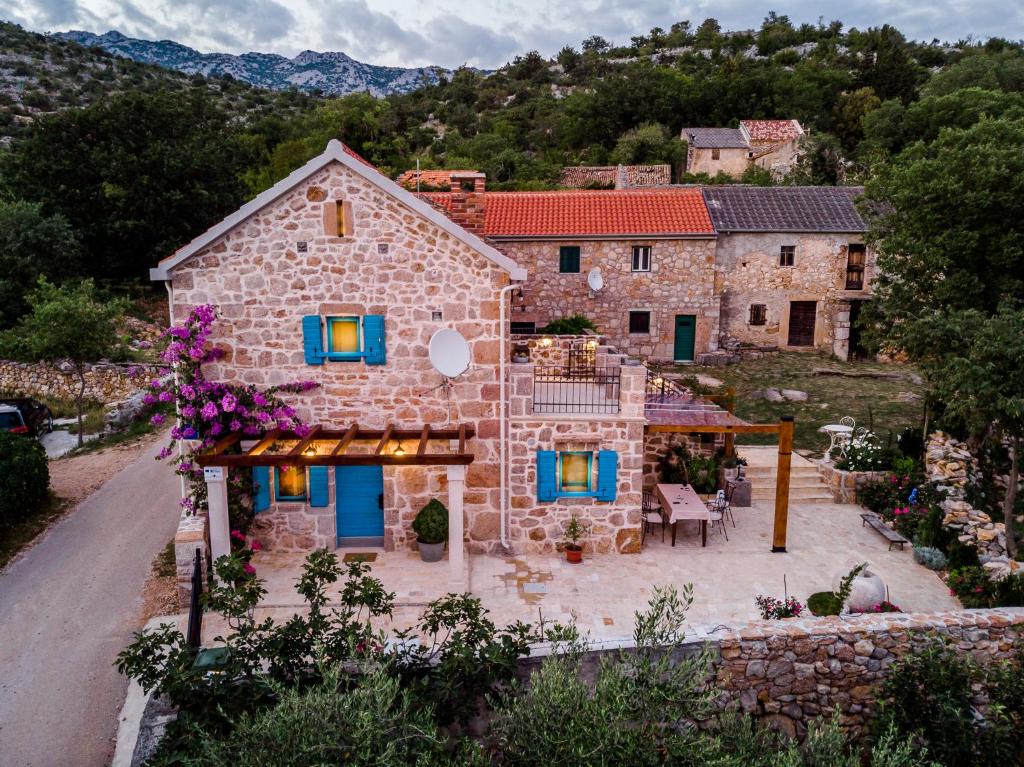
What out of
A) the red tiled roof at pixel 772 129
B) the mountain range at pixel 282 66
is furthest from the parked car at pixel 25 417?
the mountain range at pixel 282 66

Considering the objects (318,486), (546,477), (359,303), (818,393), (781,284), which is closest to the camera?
(359,303)

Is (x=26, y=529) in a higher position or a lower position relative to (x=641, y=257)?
lower

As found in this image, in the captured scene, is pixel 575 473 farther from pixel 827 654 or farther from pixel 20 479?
pixel 20 479

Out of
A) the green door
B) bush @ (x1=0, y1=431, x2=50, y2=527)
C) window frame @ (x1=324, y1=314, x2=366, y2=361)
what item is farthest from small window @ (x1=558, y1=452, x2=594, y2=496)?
the green door

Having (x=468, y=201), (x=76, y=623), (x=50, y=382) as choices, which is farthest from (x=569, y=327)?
(x=50, y=382)

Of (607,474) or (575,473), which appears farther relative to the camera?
(575,473)

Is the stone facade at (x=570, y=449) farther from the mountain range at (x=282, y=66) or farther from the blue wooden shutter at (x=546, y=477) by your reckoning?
the mountain range at (x=282, y=66)

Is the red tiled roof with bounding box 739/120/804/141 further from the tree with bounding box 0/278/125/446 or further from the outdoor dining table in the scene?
the tree with bounding box 0/278/125/446

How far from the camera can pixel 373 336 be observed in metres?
11.8

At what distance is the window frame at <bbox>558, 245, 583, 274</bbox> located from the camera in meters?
27.2

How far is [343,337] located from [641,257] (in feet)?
59.8

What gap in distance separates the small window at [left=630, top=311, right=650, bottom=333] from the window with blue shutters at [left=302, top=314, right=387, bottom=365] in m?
18.2

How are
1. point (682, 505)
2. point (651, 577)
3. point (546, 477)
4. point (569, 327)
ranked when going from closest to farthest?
1. point (651, 577)
2. point (546, 477)
3. point (682, 505)
4. point (569, 327)

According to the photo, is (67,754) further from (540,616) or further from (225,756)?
(540,616)
